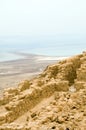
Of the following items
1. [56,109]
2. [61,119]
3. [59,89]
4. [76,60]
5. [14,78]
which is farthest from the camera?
[14,78]

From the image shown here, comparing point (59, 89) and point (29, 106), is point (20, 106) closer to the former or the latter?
point (29, 106)

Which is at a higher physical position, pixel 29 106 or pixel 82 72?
pixel 82 72

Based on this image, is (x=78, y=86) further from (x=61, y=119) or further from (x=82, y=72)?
(x=61, y=119)

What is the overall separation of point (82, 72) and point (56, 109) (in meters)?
5.93

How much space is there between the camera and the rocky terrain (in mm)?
13516

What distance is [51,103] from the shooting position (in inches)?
656

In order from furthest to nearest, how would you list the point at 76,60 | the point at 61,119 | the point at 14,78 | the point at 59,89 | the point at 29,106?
the point at 14,78 < the point at 76,60 < the point at 59,89 < the point at 29,106 < the point at 61,119

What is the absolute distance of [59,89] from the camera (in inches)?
785

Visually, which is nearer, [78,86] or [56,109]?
[56,109]

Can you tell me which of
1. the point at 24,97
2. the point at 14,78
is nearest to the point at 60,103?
the point at 24,97

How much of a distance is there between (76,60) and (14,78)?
6256 centimetres

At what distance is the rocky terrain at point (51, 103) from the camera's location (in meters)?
13.5

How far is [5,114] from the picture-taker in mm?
17219

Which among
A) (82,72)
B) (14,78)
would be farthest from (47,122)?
(14,78)
